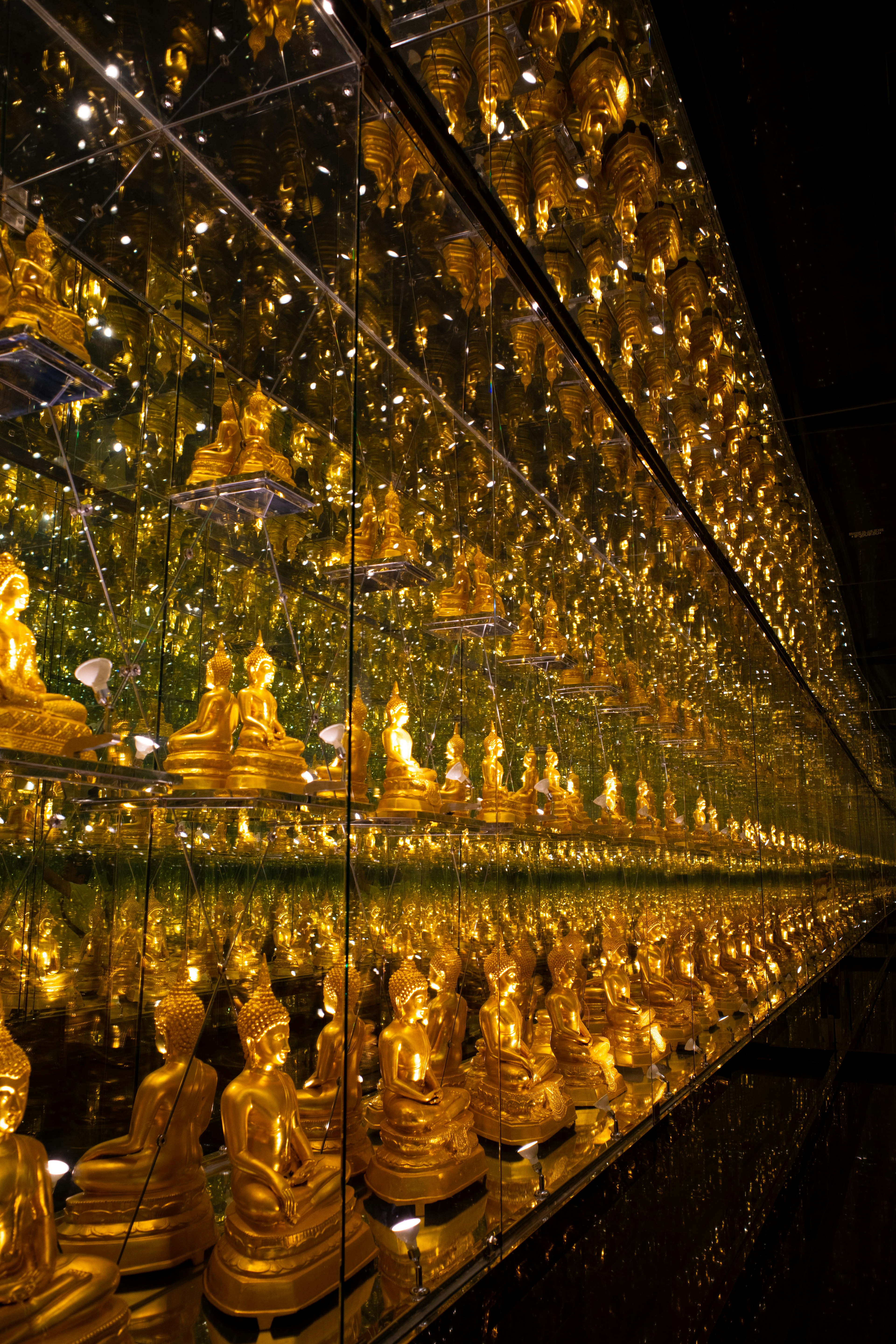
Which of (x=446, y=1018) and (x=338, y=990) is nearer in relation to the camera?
(x=338, y=990)

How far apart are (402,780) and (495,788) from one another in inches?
32.9

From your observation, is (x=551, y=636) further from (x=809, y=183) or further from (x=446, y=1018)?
(x=809, y=183)

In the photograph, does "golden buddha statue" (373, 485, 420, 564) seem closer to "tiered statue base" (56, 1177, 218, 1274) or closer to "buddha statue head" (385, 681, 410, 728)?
"buddha statue head" (385, 681, 410, 728)

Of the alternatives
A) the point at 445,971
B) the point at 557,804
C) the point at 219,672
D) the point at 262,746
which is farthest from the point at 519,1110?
the point at 219,672

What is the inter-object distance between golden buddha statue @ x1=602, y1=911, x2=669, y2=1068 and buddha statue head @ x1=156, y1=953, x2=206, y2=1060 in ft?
8.35

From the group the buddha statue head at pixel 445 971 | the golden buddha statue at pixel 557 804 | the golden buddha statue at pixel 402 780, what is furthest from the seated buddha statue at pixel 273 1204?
the golden buddha statue at pixel 557 804

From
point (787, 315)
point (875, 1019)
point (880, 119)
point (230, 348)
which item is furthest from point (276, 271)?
point (875, 1019)

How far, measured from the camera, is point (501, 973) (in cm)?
331

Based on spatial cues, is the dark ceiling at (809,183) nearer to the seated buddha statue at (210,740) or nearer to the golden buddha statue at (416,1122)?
the seated buddha statue at (210,740)

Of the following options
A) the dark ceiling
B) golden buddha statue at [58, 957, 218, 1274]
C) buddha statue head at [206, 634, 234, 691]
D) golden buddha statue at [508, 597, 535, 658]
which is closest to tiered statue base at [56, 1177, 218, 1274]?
golden buddha statue at [58, 957, 218, 1274]

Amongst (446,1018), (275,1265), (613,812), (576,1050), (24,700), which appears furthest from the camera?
(613,812)

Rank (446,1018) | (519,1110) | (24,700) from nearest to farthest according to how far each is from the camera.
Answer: (24,700), (446,1018), (519,1110)

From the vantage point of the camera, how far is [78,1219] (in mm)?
2055

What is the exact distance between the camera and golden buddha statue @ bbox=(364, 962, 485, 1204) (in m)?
2.53
